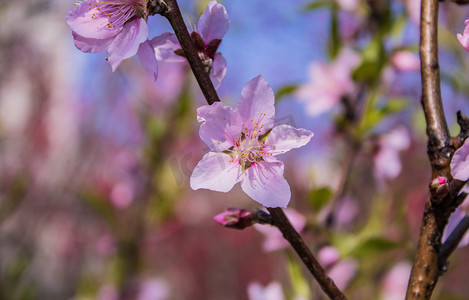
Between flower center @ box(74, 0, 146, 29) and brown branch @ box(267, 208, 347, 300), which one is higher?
flower center @ box(74, 0, 146, 29)

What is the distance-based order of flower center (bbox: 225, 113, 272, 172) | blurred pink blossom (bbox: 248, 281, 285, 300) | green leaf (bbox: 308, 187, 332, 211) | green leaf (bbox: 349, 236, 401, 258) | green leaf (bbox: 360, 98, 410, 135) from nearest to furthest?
flower center (bbox: 225, 113, 272, 172)
blurred pink blossom (bbox: 248, 281, 285, 300)
green leaf (bbox: 349, 236, 401, 258)
green leaf (bbox: 308, 187, 332, 211)
green leaf (bbox: 360, 98, 410, 135)

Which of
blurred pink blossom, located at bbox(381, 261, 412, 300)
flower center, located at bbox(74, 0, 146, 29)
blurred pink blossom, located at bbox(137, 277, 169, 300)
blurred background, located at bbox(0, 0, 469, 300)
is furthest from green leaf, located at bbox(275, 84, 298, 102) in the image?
blurred pink blossom, located at bbox(137, 277, 169, 300)

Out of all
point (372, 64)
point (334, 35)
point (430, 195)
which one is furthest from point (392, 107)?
point (430, 195)

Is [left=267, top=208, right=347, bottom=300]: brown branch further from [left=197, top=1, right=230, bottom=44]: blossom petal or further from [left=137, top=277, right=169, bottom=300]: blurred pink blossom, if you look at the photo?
[left=137, top=277, right=169, bottom=300]: blurred pink blossom

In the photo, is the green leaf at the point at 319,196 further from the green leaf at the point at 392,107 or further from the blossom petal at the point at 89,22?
the blossom petal at the point at 89,22

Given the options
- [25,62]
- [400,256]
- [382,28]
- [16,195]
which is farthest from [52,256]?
[382,28]

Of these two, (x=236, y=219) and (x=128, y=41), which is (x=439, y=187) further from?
(x=128, y=41)
